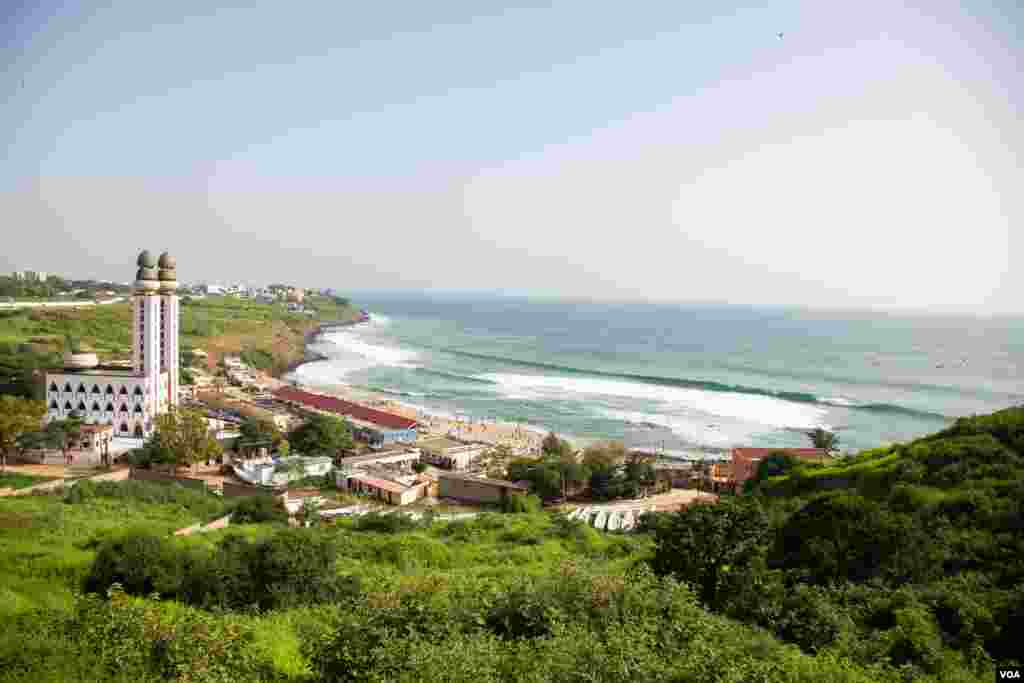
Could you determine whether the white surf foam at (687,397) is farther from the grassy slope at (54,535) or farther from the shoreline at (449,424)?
the grassy slope at (54,535)

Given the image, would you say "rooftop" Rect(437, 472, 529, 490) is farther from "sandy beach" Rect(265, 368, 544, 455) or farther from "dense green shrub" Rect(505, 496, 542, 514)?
"sandy beach" Rect(265, 368, 544, 455)

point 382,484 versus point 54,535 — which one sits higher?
point 54,535

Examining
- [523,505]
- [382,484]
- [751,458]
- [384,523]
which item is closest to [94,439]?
[382,484]

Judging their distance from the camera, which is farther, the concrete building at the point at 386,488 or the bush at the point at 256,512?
the concrete building at the point at 386,488

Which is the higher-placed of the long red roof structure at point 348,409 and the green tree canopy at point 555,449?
the green tree canopy at point 555,449

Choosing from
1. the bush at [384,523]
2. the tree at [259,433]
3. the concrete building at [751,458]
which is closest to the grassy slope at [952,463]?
the concrete building at [751,458]

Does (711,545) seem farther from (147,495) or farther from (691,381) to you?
(691,381)

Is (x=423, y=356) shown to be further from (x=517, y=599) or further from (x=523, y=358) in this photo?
(x=517, y=599)
